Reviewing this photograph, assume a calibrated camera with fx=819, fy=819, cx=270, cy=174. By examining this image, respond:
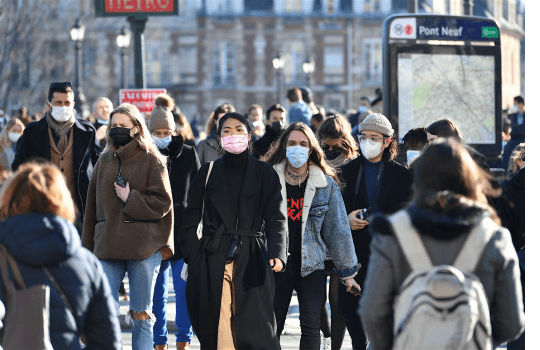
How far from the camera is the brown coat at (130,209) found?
226 inches

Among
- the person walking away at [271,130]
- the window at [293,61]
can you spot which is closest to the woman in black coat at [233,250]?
the person walking away at [271,130]

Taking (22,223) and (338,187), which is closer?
(22,223)

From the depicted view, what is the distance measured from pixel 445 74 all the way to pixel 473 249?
6780 millimetres

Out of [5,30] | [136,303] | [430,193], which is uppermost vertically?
[5,30]

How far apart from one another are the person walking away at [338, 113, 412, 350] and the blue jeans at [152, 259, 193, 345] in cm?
140

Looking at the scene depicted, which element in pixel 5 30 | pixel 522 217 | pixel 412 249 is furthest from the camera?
pixel 5 30

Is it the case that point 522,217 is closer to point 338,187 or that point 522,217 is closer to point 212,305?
point 338,187

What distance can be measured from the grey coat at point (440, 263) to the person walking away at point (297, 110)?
8.10 m

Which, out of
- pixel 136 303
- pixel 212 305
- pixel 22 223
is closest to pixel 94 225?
pixel 136 303

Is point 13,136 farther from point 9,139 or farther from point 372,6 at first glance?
point 372,6

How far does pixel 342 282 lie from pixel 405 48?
4315 mm

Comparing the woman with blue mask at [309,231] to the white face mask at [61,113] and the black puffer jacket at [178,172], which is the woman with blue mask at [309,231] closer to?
the black puffer jacket at [178,172]

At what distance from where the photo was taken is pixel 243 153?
17.9 feet

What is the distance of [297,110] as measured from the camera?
37.8 ft
